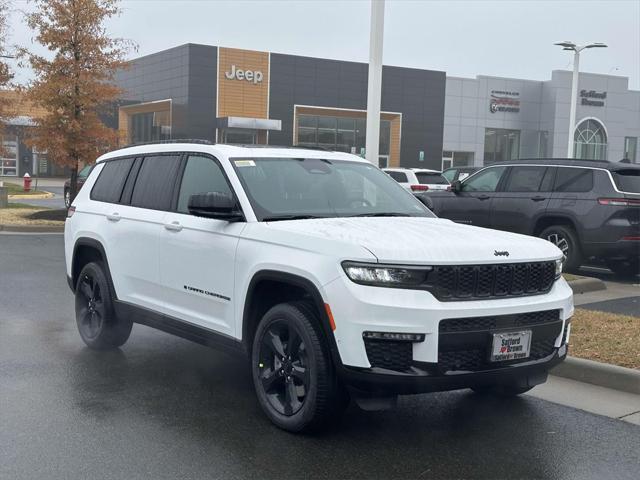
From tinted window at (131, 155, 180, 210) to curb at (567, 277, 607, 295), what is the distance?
6.33m

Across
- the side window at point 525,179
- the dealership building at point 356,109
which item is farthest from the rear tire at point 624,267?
the dealership building at point 356,109

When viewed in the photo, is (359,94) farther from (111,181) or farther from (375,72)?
(111,181)

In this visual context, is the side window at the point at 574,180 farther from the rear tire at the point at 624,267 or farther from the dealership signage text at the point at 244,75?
the dealership signage text at the point at 244,75

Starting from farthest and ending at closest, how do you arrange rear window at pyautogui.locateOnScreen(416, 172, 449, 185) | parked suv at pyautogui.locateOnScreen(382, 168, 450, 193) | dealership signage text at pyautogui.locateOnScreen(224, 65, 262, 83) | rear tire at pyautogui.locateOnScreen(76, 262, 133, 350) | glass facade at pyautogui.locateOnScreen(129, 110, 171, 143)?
1. glass facade at pyautogui.locateOnScreen(129, 110, 171, 143)
2. dealership signage text at pyautogui.locateOnScreen(224, 65, 262, 83)
3. rear window at pyautogui.locateOnScreen(416, 172, 449, 185)
4. parked suv at pyautogui.locateOnScreen(382, 168, 450, 193)
5. rear tire at pyautogui.locateOnScreen(76, 262, 133, 350)

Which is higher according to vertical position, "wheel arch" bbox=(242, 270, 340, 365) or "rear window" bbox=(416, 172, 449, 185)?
"rear window" bbox=(416, 172, 449, 185)

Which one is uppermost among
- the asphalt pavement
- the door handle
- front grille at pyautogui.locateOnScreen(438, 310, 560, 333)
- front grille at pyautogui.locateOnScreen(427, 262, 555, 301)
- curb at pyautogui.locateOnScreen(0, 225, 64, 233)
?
the door handle

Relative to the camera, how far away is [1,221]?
19734mm

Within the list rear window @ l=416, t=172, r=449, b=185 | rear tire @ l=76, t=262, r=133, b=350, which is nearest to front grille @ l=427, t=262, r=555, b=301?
rear tire @ l=76, t=262, r=133, b=350

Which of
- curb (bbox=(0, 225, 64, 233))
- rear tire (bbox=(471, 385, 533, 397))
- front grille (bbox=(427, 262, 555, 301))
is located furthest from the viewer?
curb (bbox=(0, 225, 64, 233))

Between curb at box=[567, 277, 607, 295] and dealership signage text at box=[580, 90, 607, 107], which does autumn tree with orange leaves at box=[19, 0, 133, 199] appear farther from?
dealership signage text at box=[580, 90, 607, 107]

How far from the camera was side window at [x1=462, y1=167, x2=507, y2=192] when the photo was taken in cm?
1348

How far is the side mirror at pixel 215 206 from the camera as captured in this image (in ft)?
17.8

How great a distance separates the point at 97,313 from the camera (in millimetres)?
7363

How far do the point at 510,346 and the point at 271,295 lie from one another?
5.30 ft
